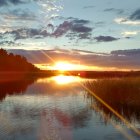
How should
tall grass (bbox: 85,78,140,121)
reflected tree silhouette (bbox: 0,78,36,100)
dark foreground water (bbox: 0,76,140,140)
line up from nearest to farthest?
1. dark foreground water (bbox: 0,76,140,140)
2. tall grass (bbox: 85,78,140,121)
3. reflected tree silhouette (bbox: 0,78,36,100)

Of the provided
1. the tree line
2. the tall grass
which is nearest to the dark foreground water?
the tall grass

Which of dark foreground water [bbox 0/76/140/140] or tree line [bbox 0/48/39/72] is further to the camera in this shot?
tree line [bbox 0/48/39/72]

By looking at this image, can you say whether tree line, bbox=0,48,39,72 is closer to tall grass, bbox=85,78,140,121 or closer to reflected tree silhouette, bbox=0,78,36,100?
reflected tree silhouette, bbox=0,78,36,100

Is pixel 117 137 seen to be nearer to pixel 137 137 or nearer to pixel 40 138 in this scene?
pixel 137 137

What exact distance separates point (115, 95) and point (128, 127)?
474 inches

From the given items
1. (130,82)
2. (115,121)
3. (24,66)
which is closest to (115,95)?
(130,82)

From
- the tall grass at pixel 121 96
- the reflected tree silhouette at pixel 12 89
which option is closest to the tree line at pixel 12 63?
the reflected tree silhouette at pixel 12 89

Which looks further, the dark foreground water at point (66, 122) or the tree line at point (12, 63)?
the tree line at point (12, 63)

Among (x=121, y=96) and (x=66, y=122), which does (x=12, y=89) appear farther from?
(x=66, y=122)

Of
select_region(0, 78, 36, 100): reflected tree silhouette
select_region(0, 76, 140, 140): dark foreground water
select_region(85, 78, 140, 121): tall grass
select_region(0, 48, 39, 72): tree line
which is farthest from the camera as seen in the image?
select_region(0, 48, 39, 72): tree line

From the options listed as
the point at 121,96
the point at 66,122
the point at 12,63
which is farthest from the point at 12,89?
the point at 12,63

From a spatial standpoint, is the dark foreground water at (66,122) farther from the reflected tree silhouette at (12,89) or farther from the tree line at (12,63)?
the tree line at (12,63)

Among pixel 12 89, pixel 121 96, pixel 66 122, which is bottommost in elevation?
pixel 66 122

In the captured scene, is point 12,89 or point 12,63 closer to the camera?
point 12,89
